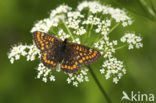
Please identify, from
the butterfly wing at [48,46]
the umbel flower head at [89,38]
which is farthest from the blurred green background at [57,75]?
the butterfly wing at [48,46]

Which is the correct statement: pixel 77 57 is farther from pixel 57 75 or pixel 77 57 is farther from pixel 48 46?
pixel 57 75

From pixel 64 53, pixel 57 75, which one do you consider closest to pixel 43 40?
pixel 64 53

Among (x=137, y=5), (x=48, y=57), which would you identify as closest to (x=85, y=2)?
(x=137, y=5)

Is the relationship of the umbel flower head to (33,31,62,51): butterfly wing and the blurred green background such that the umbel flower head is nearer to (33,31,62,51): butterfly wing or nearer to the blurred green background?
(33,31,62,51): butterfly wing

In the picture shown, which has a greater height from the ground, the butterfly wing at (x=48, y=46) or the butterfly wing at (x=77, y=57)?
the butterfly wing at (x=48, y=46)

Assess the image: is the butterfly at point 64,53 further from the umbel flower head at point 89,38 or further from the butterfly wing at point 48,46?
the umbel flower head at point 89,38

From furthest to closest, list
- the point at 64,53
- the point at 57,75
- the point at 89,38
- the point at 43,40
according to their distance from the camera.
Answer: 1. the point at 57,75
2. the point at 89,38
3. the point at 43,40
4. the point at 64,53

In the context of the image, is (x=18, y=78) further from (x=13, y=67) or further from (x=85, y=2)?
(x=85, y=2)
